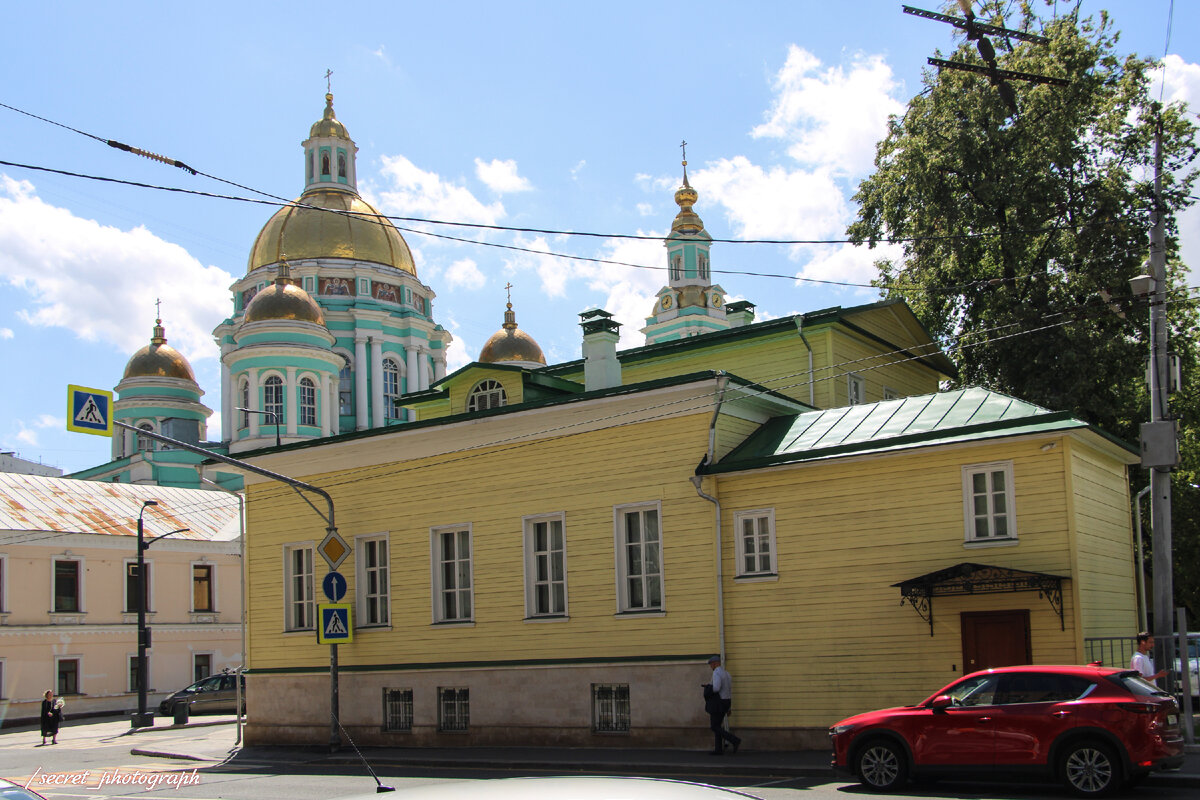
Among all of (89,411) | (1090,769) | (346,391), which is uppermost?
(346,391)

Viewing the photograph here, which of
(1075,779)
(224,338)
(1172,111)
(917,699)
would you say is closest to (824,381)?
(917,699)

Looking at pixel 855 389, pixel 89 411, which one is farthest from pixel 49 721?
pixel 855 389

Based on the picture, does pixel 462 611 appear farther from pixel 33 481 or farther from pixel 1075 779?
pixel 33 481

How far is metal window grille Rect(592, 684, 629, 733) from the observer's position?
21.1 metres

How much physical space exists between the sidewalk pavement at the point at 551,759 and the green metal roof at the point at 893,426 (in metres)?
4.75

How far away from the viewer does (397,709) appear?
2456 centimetres

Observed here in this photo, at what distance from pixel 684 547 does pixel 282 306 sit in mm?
45664

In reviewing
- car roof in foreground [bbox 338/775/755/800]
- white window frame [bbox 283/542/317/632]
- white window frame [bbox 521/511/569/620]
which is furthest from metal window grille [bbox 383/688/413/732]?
car roof in foreground [bbox 338/775/755/800]

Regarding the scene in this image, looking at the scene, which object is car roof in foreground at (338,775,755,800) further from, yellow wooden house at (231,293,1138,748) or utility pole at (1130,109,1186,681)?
utility pole at (1130,109,1186,681)

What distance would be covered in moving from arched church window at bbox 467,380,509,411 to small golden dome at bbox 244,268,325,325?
1505 inches

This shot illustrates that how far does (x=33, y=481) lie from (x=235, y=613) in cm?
942

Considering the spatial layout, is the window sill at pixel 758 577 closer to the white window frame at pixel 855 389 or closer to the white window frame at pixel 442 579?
the white window frame at pixel 442 579

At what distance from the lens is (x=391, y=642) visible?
24.6m

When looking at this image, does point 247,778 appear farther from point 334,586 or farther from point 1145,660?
point 1145,660
